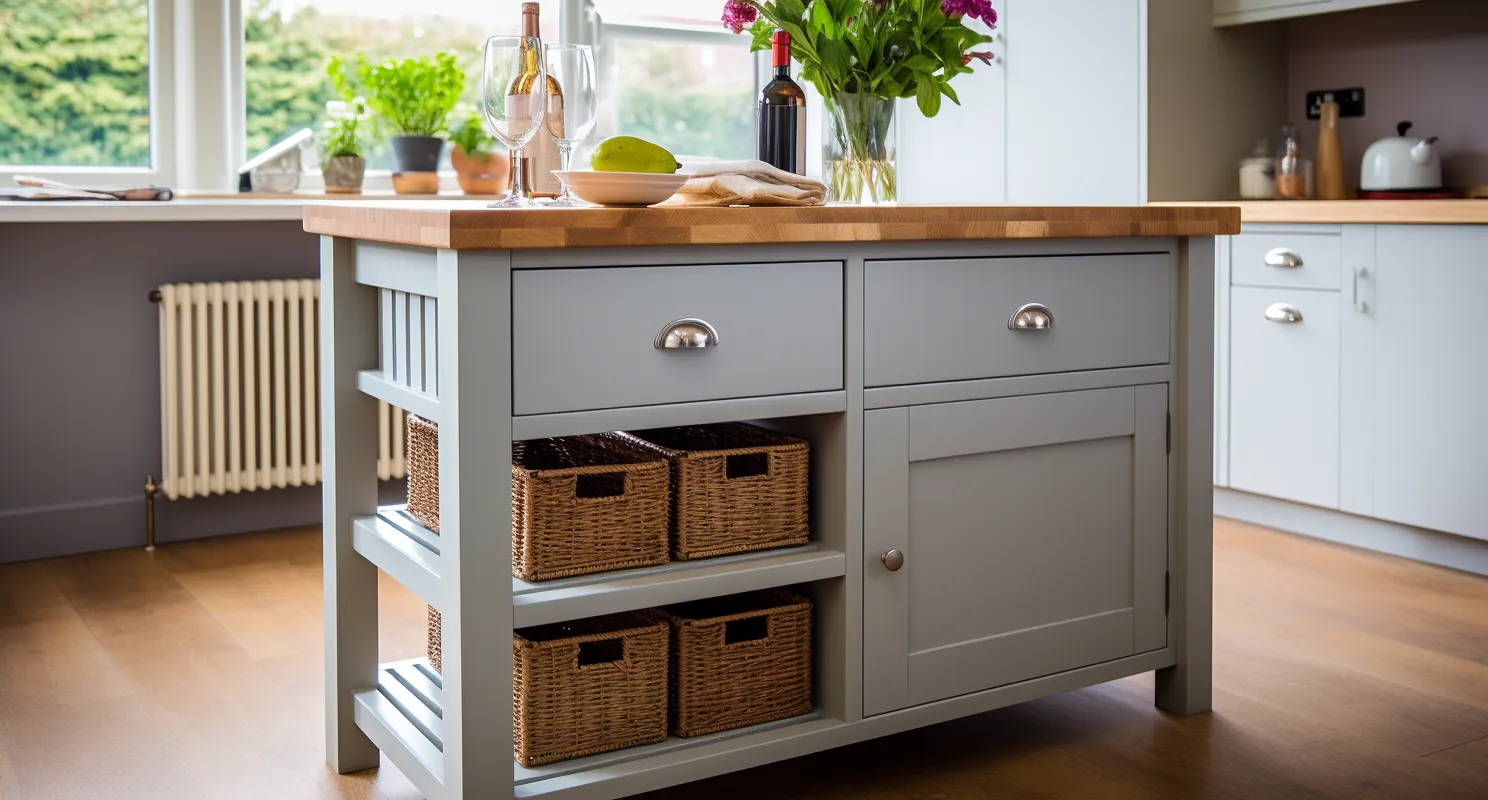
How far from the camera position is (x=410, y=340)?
5.99ft

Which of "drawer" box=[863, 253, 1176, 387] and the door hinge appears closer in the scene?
"drawer" box=[863, 253, 1176, 387]

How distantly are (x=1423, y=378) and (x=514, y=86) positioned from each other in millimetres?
2426

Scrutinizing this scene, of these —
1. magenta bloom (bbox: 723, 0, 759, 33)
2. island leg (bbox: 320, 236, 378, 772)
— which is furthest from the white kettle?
island leg (bbox: 320, 236, 378, 772)

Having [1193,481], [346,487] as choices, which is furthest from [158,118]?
[1193,481]

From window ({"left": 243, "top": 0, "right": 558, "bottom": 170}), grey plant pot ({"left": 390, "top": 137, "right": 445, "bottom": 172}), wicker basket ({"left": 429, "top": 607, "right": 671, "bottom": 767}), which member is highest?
window ({"left": 243, "top": 0, "right": 558, "bottom": 170})

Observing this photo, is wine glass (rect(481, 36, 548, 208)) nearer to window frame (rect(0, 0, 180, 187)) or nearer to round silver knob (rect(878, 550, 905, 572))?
round silver knob (rect(878, 550, 905, 572))

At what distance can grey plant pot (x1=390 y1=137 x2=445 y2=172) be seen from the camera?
3967 millimetres

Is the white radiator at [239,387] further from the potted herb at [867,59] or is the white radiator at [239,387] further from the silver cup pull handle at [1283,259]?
the silver cup pull handle at [1283,259]

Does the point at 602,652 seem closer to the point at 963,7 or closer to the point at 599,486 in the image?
the point at 599,486

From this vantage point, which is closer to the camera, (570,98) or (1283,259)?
(570,98)

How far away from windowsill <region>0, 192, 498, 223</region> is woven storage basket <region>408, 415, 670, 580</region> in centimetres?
139

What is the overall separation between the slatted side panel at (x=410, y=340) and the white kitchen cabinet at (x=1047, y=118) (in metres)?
2.70

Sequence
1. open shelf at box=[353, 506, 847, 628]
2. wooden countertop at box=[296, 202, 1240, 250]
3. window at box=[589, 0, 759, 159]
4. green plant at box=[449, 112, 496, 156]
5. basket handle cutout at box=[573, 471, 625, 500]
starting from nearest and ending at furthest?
wooden countertop at box=[296, 202, 1240, 250] → open shelf at box=[353, 506, 847, 628] → basket handle cutout at box=[573, 471, 625, 500] → green plant at box=[449, 112, 496, 156] → window at box=[589, 0, 759, 159]

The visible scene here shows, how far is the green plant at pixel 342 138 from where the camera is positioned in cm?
386
